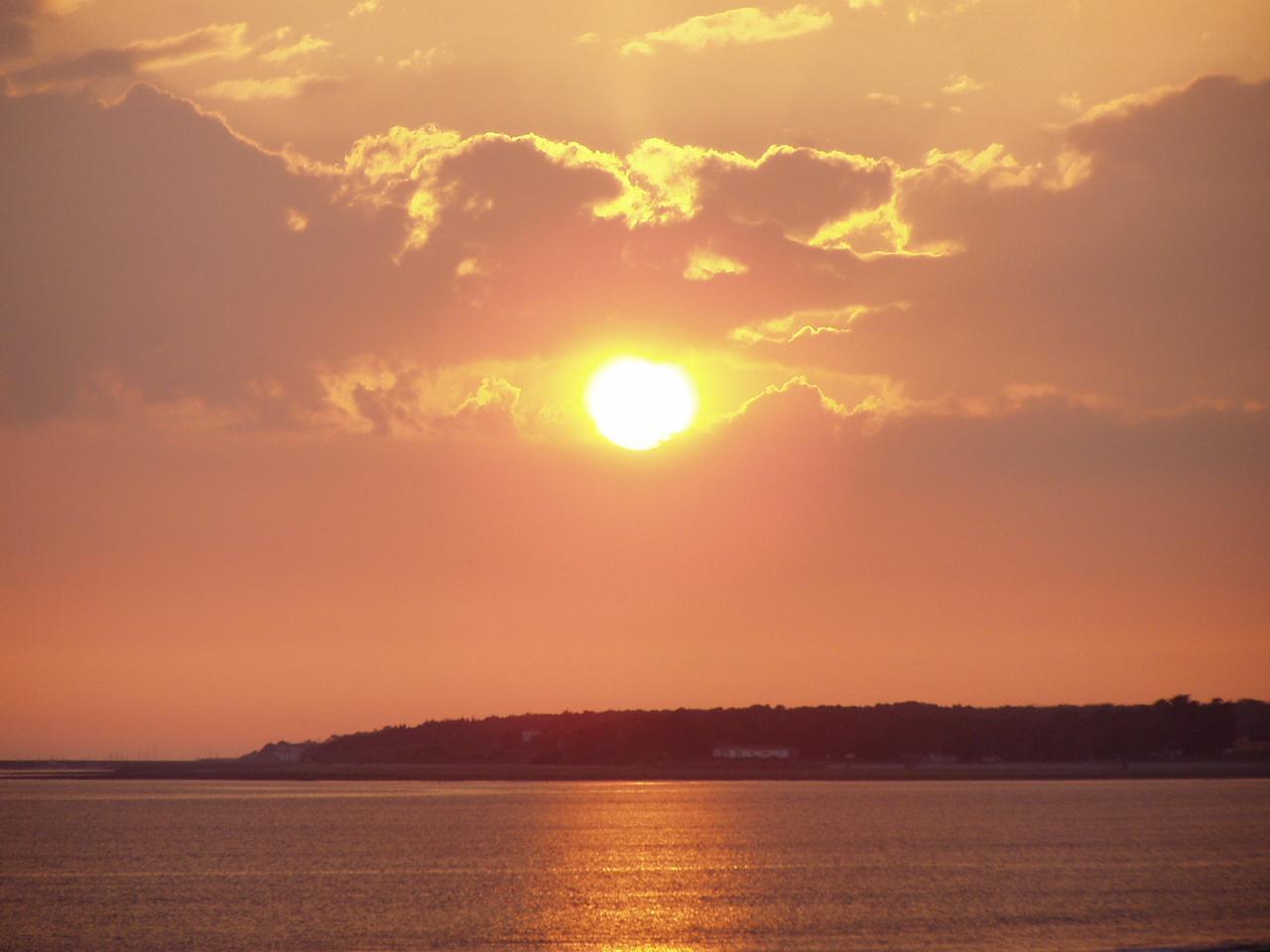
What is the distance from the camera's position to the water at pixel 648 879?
59406 millimetres

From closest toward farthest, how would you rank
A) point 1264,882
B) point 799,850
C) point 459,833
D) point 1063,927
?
point 1063,927
point 1264,882
point 799,850
point 459,833

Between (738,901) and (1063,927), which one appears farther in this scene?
(738,901)

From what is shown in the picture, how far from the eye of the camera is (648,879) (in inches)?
3219

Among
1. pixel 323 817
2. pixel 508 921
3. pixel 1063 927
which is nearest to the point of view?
pixel 1063 927

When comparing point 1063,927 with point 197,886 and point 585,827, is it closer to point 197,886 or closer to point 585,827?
point 197,886

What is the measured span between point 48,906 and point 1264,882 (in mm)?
57699

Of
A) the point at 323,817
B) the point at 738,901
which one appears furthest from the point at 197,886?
the point at 323,817

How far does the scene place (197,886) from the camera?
77.9 metres

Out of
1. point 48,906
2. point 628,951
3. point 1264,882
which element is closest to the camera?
point 628,951

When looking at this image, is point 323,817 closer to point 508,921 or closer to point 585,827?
point 585,827

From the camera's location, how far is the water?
59406 mm

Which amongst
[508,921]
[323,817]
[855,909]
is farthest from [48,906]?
[323,817]

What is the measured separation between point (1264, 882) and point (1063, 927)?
21203mm

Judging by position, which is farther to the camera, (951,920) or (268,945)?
(951,920)
